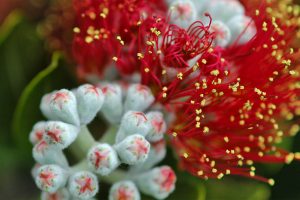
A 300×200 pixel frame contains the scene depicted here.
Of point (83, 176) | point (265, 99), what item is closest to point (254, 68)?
point (265, 99)

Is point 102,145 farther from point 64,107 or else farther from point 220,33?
point 220,33

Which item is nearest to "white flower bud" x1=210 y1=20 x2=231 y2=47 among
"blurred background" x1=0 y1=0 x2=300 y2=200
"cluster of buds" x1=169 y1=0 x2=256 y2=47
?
"cluster of buds" x1=169 y1=0 x2=256 y2=47

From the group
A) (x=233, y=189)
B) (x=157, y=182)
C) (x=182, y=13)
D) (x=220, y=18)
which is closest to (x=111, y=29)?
(x=182, y=13)

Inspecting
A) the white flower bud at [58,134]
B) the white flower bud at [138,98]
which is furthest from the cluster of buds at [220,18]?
the white flower bud at [58,134]

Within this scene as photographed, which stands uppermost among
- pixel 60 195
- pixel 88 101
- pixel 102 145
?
pixel 88 101

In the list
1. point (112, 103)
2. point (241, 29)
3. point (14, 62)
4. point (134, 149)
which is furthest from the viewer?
point (14, 62)

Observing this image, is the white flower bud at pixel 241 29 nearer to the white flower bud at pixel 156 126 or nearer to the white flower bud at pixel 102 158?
the white flower bud at pixel 156 126

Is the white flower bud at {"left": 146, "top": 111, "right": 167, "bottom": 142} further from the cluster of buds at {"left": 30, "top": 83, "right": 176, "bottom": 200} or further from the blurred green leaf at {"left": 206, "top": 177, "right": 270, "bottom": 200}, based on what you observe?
the blurred green leaf at {"left": 206, "top": 177, "right": 270, "bottom": 200}
